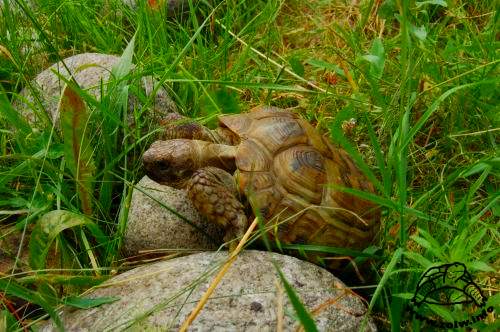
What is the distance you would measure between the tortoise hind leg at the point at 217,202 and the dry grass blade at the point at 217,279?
66 millimetres

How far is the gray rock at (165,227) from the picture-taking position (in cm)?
218

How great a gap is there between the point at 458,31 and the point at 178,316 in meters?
2.03

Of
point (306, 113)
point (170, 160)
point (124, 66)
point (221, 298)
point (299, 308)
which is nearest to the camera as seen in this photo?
point (299, 308)

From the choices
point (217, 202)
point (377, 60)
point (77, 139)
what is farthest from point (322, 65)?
point (77, 139)

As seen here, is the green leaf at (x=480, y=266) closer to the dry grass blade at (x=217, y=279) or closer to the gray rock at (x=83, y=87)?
the dry grass blade at (x=217, y=279)

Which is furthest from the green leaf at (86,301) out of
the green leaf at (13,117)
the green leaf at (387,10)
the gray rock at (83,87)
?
the green leaf at (387,10)

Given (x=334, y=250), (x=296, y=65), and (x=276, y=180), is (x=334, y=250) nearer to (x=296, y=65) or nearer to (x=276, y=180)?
(x=276, y=180)

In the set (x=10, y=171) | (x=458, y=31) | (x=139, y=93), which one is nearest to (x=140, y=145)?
(x=139, y=93)

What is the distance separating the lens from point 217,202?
81.8 inches

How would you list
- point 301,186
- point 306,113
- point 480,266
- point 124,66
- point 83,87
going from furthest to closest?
point 306,113 → point 83,87 → point 124,66 → point 301,186 → point 480,266

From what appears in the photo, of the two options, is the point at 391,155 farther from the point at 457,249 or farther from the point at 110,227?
the point at 110,227

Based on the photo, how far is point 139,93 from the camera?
99.1 inches

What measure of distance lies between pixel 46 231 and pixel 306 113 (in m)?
1.31

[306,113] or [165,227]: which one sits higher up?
[165,227]
